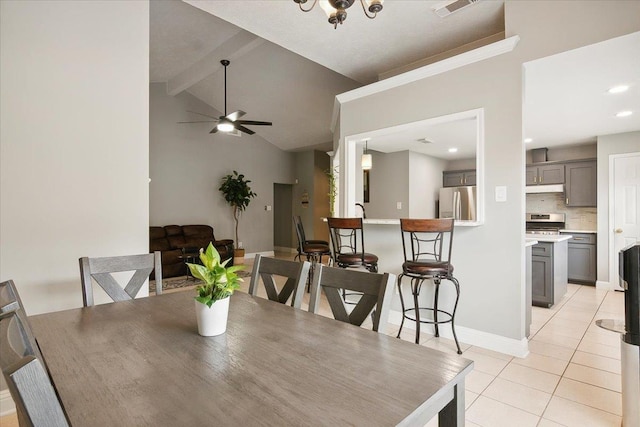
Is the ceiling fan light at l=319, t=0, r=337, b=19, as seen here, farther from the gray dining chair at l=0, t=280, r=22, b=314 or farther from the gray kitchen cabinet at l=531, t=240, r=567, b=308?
the gray kitchen cabinet at l=531, t=240, r=567, b=308

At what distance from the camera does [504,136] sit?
2797 mm

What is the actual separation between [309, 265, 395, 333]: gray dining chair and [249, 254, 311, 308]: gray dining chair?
12cm

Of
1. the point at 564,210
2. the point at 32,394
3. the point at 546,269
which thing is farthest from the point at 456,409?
the point at 564,210

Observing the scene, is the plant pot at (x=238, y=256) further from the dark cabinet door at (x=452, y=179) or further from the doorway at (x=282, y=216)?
the dark cabinet door at (x=452, y=179)

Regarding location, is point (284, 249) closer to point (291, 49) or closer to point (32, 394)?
point (291, 49)

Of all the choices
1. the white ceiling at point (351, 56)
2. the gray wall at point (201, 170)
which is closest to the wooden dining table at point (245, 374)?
the white ceiling at point (351, 56)

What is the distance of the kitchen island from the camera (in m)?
3.89

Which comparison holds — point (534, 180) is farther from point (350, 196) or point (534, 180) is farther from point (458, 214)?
point (350, 196)

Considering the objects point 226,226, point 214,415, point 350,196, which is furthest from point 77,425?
point 226,226

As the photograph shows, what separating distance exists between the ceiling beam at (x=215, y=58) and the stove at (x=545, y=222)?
5686 mm

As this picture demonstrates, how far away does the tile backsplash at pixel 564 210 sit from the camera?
5594mm

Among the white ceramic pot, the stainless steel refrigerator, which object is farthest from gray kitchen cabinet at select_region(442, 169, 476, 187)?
the white ceramic pot

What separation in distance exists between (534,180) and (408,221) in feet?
14.8

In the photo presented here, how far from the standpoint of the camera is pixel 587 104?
378cm
